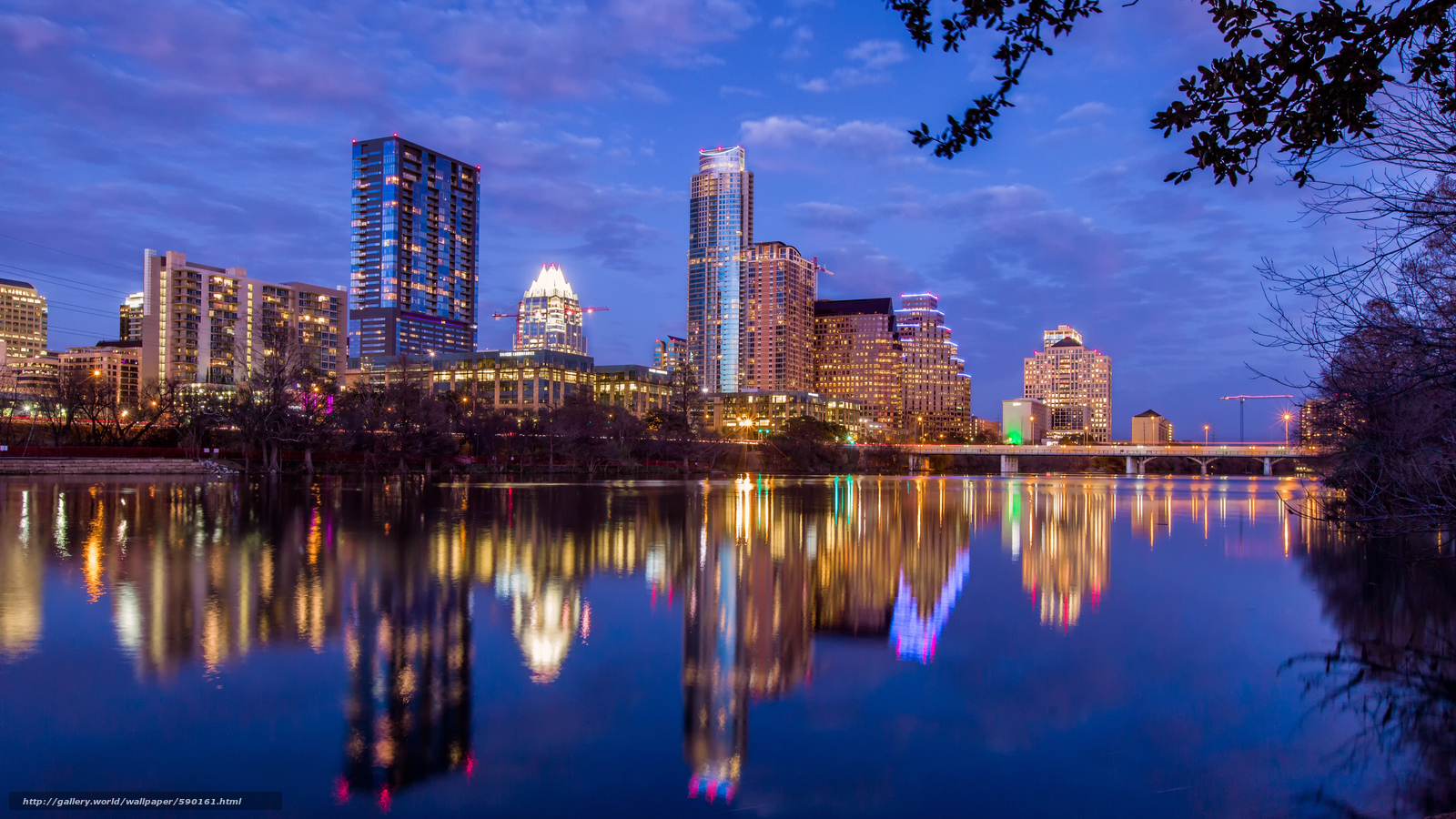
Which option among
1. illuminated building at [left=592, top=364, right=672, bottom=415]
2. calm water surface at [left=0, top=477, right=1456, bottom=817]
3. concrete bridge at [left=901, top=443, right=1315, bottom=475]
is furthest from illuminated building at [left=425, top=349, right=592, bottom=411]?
calm water surface at [left=0, top=477, right=1456, bottom=817]

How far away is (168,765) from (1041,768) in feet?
26.3

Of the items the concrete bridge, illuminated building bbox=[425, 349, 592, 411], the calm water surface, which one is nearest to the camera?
the calm water surface

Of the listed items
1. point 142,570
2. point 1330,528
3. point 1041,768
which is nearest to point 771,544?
point 142,570

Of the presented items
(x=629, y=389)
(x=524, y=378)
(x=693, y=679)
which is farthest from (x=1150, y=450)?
(x=693, y=679)

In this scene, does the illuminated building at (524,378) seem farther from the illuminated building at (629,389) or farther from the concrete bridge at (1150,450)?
the concrete bridge at (1150,450)

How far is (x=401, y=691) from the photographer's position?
9.70 m

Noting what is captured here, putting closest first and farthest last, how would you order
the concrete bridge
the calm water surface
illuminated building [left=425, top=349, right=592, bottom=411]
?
the calm water surface, the concrete bridge, illuminated building [left=425, top=349, right=592, bottom=411]

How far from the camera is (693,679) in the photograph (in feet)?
35.4

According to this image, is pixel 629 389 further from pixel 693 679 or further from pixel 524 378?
pixel 693 679

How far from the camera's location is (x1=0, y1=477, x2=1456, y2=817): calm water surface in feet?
25.2

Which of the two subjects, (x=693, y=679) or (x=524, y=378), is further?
(x=524, y=378)

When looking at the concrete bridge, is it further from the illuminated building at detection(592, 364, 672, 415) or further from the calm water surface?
the calm water surface

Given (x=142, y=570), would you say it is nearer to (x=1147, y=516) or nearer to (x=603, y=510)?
(x=603, y=510)

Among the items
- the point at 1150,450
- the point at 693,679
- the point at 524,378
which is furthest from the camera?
the point at 524,378
